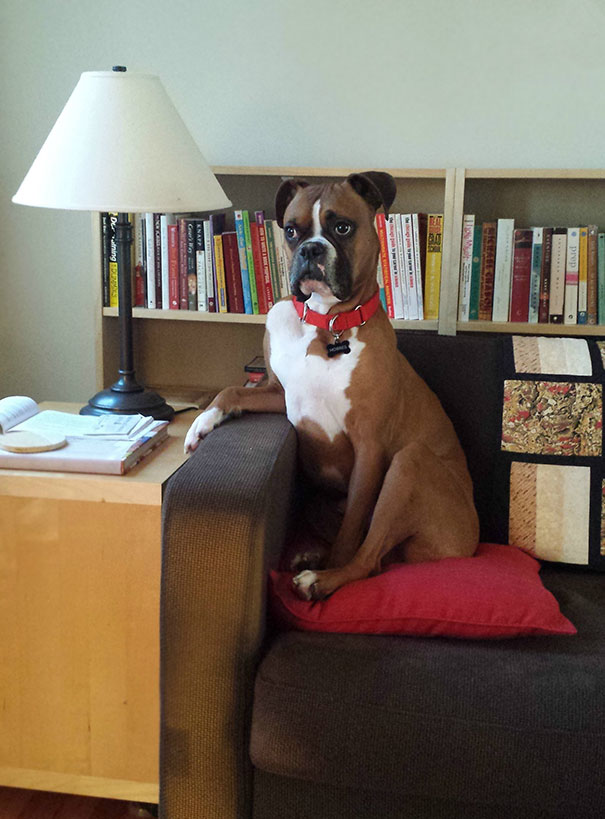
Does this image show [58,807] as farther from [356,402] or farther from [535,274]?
[535,274]

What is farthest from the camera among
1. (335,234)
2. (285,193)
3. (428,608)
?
(285,193)

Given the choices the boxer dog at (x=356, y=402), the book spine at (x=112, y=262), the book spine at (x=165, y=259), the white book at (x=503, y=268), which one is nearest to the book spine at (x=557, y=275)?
the white book at (x=503, y=268)

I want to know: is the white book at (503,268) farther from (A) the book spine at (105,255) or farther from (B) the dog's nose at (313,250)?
(A) the book spine at (105,255)

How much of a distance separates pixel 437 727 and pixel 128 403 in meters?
0.98

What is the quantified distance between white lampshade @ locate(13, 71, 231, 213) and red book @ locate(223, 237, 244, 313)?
59 cm

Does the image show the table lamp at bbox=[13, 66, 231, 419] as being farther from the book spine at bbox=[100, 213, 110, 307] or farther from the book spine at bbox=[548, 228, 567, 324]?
the book spine at bbox=[548, 228, 567, 324]

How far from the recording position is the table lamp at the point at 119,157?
1683mm

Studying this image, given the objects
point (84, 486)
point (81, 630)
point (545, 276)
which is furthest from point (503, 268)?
point (81, 630)

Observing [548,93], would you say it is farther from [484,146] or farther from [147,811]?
[147,811]

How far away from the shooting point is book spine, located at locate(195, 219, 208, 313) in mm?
2375

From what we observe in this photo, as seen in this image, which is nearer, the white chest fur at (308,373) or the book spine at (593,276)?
the white chest fur at (308,373)

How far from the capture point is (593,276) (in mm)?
2326

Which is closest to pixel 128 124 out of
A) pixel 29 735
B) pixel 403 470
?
pixel 403 470

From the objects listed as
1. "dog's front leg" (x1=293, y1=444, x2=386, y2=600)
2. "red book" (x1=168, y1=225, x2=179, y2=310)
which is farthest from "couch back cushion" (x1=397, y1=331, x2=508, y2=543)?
"red book" (x1=168, y1=225, x2=179, y2=310)
